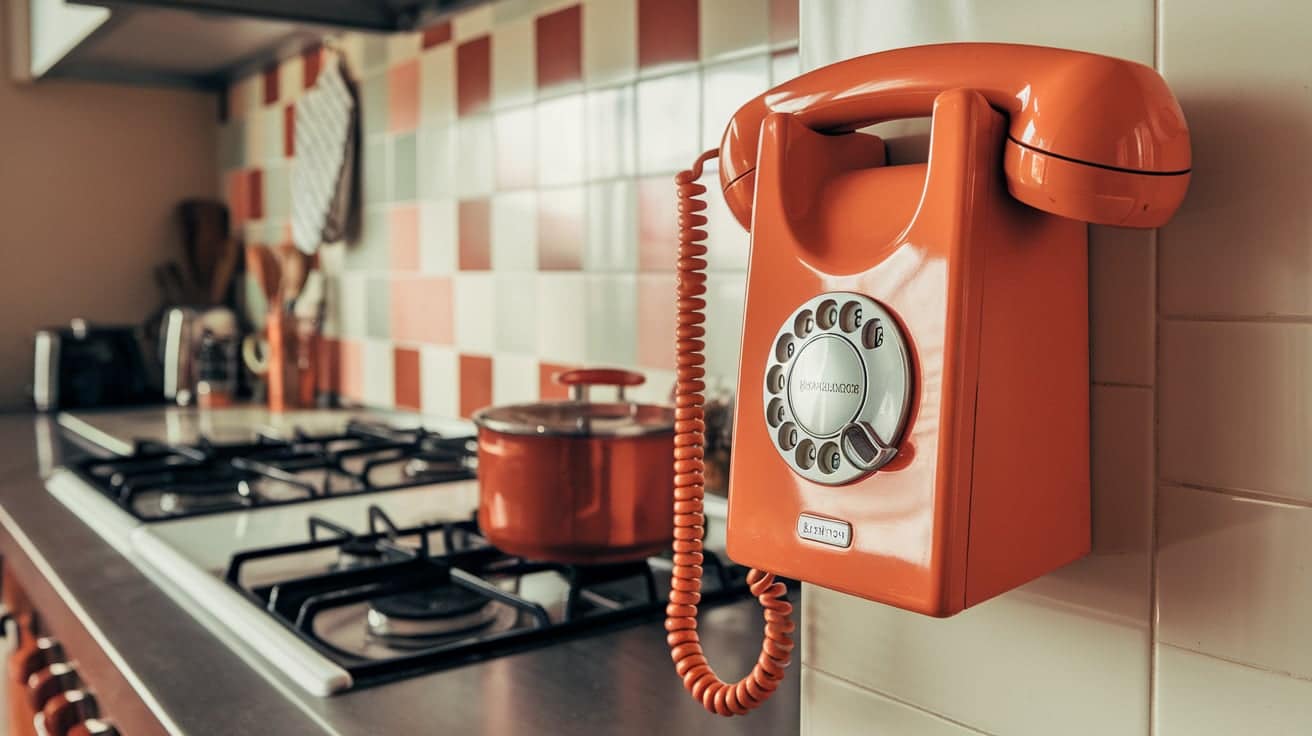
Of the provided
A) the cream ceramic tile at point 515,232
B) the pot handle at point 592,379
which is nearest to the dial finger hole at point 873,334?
the pot handle at point 592,379

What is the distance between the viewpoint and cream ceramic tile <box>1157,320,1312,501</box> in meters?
0.41

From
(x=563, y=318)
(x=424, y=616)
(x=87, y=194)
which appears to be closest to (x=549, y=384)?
(x=563, y=318)

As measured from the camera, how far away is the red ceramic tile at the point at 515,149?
1574 millimetres

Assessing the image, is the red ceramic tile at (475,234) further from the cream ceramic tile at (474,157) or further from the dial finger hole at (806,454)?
the dial finger hole at (806,454)

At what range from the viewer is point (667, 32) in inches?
51.6

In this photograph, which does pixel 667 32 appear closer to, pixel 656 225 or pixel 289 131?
pixel 656 225

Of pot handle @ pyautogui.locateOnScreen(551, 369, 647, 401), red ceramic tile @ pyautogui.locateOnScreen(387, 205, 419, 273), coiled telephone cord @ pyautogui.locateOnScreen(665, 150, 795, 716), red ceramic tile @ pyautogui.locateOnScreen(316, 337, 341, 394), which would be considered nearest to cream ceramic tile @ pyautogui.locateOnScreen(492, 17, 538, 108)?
red ceramic tile @ pyautogui.locateOnScreen(387, 205, 419, 273)

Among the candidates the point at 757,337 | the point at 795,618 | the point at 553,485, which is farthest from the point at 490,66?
the point at 757,337

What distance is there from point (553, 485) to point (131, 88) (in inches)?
85.5

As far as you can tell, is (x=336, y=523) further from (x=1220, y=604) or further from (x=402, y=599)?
(x=1220, y=604)

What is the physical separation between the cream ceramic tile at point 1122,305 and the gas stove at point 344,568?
19.6 inches

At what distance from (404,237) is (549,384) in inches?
20.2

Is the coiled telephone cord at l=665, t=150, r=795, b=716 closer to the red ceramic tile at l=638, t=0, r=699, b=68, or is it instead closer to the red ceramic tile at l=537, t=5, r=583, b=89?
the red ceramic tile at l=638, t=0, r=699, b=68

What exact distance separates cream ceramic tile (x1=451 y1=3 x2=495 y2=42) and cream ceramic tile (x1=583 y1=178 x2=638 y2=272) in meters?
0.37
